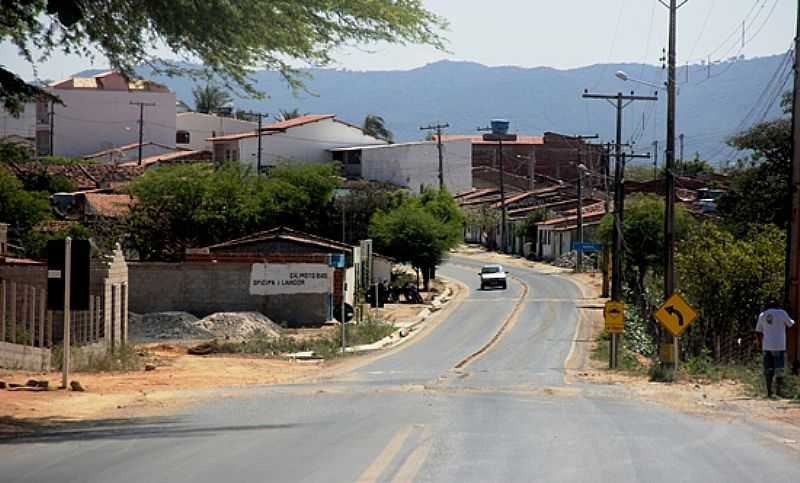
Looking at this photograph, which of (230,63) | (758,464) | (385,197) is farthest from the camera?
(385,197)

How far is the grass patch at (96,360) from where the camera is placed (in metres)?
28.3

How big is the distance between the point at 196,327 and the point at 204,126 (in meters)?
92.7

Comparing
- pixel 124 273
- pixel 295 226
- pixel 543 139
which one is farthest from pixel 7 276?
pixel 543 139

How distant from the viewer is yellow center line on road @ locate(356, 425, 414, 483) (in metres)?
10.7

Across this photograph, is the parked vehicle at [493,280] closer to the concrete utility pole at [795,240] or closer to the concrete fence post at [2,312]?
the concrete utility pole at [795,240]

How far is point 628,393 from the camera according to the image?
23000mm

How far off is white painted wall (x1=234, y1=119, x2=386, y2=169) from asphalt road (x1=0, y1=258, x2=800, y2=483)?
281 ft

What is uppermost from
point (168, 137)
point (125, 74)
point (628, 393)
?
point (168, 137)

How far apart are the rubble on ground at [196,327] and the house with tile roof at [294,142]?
58.0m

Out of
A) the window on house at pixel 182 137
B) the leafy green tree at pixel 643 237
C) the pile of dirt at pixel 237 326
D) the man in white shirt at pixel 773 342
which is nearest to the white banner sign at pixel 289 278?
the pile of dirt at pixel 237 326

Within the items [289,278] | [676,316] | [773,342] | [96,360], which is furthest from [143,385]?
[289,278]

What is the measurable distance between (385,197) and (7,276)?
55013mm

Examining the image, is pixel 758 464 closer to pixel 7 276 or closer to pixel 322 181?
pixel 7 276

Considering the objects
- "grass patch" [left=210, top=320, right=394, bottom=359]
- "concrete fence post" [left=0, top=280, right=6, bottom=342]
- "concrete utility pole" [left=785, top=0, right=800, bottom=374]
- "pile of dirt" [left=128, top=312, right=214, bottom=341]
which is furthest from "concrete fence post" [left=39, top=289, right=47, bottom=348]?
"concrete utility pole" [left=785, top=0, right=800, bottom=374]
